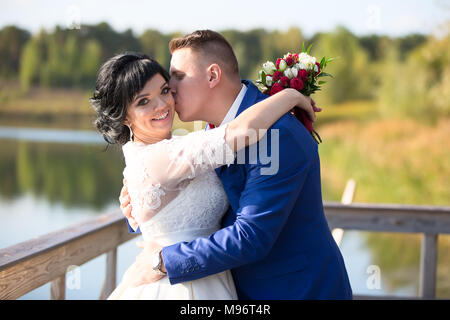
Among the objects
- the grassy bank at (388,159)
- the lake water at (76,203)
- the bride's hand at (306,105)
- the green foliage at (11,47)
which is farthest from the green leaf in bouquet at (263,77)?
the green foliage at (11,47)

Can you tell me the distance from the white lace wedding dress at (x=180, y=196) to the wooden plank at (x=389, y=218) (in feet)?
4.62

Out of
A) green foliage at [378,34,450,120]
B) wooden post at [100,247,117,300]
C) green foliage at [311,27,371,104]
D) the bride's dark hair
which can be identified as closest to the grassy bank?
green foliage at [378,34,450,120]

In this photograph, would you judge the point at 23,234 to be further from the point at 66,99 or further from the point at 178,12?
the point at 178,12

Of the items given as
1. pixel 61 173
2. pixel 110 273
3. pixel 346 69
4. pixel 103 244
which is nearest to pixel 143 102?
pixel 103 244

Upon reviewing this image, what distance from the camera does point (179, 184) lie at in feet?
5.28

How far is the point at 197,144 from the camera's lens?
5.01 ft

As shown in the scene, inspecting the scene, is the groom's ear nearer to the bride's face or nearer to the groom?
the groom

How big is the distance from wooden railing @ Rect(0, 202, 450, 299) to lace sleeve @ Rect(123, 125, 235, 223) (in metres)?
0.53

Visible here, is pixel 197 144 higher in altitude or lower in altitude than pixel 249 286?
higher

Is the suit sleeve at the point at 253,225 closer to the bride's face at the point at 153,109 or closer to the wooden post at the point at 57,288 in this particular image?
the bride's face at the point at 153,109

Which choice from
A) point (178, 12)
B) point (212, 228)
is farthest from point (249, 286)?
point (178, 12)

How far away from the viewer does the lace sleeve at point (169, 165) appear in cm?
152

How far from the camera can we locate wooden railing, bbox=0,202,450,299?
5.86ft

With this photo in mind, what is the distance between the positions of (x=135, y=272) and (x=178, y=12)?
2506cm
